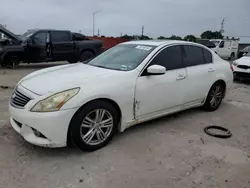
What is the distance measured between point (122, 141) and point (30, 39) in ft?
27.8

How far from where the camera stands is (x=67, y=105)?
2936mm

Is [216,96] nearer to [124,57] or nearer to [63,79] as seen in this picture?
[124,57]

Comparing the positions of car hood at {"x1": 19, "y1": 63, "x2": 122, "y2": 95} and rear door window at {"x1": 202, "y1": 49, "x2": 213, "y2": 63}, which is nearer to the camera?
car hood at {"x1": 19, "y1": 63, "x2": 122, "y2": 95}

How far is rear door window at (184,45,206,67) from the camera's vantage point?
177 inches

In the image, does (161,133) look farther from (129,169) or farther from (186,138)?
(129,169)

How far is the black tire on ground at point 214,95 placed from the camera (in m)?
5.04

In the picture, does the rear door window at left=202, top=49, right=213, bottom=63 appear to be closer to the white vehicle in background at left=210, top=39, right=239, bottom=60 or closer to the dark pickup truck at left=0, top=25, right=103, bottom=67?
the dark pickup truck at left=0, top=25, right=103, bottom=67

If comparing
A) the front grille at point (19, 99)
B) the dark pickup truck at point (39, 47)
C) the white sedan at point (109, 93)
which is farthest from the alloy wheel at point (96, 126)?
the dark pickup truck at point (39, 47)

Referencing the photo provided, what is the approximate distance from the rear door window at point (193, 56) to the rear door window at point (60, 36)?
7757mm

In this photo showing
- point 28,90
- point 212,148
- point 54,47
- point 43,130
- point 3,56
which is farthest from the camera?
point 54,47

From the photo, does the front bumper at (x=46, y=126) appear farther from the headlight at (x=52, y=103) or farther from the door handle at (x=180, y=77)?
the door handle at (x=180, y=77)

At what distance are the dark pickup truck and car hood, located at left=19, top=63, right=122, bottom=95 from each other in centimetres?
734

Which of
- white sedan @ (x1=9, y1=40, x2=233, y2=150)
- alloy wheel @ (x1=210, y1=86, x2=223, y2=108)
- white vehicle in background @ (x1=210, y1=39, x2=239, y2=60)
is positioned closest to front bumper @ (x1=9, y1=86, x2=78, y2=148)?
white sedan @ (x1=9, y1=40, x2=233, y2=150)

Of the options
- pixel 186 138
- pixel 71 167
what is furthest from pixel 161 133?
pixel 71 167
